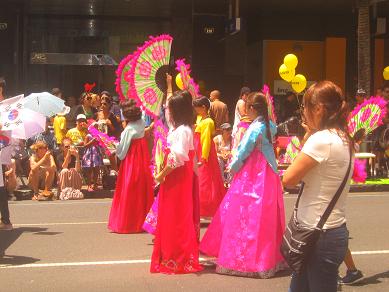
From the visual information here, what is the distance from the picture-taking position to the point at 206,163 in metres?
8.42

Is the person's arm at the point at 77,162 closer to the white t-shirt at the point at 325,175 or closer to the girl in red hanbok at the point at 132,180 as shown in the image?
the girl in red hanbok at the point at 132,180

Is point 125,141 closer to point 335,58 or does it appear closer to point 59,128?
point 59,128

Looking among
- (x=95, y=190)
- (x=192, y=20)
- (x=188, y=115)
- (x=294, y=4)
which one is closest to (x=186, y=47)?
(x=192, y=20)

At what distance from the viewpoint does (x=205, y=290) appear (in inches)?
233

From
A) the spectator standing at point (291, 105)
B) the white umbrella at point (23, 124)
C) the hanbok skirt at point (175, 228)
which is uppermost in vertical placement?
the spectator standing at point (291, 105)

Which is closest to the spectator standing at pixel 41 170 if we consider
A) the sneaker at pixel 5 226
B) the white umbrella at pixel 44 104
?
the white umbrella at pixel 44 104

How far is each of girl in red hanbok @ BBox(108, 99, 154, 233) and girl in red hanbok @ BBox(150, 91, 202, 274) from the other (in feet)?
7.41

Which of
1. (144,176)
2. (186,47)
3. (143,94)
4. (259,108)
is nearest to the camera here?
(259,108)

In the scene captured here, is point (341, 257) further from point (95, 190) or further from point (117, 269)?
point (95, 190)

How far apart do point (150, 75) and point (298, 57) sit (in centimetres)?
1483

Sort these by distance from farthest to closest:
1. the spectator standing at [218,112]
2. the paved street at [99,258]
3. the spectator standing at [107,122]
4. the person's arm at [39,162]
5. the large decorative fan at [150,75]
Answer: the spectator standing at [218,112], the spectator standing at [107,122], the person's arm at [39,162], the large decorative fan at [150,75], the paved street at [99,258]

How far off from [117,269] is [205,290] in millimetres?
1116

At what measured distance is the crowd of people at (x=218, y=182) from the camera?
366 centimetres

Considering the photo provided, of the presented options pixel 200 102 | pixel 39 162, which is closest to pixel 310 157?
pixel 200 102
